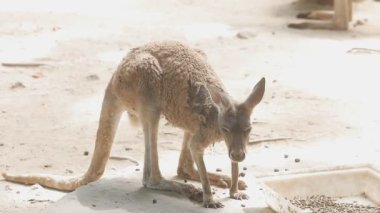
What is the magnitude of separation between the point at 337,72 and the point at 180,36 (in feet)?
7.40

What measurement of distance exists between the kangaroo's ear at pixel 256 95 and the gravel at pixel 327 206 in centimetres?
89

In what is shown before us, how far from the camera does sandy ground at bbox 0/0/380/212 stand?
5090 mm

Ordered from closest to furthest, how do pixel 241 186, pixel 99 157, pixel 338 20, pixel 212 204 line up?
pixel 212 204
pixel 241 186
pixel 99 157
pixel 338 20

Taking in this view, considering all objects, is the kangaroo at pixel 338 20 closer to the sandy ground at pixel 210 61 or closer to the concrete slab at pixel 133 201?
the sandy ground at pixel 210 61

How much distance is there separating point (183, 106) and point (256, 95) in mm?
448

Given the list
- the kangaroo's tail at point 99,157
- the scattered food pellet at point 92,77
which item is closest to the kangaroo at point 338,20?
the scattered food pellet at point 92,77

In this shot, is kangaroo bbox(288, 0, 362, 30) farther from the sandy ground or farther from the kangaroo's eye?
the kangaroo's eye

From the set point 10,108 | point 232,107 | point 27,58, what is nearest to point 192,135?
point 232,107

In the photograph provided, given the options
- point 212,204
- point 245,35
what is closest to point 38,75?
point 245,35

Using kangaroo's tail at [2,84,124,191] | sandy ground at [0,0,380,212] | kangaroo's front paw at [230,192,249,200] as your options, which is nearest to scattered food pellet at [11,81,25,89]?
sandy ground at [0,0,380,212]

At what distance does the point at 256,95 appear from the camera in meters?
3.45

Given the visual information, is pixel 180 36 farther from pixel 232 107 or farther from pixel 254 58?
pixel 232 107

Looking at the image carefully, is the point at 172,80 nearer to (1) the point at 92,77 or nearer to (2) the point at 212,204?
(2) the point at 212,204

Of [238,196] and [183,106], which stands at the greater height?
[183,106]
